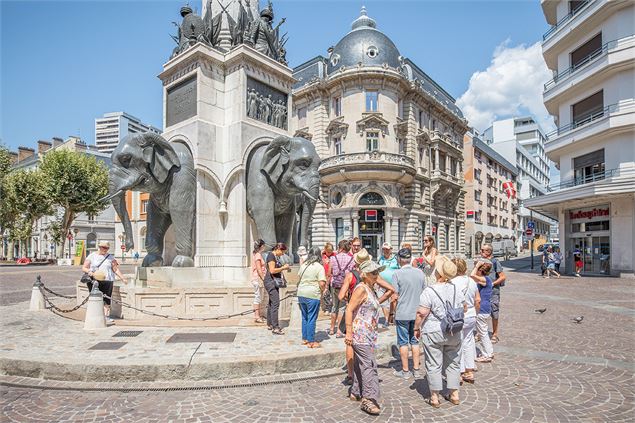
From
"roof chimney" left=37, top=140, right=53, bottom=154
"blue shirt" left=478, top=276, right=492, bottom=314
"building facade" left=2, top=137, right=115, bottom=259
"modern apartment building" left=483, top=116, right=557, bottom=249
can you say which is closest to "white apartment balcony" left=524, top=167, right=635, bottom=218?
"blue shirt" left=478, top=276, right=492, bottom=314

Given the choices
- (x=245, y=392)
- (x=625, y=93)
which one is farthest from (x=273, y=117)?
(x=625, y=93)

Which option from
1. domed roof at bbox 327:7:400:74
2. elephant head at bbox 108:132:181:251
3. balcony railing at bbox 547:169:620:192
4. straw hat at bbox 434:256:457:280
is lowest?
straw hat at bbox 434:256:457:280

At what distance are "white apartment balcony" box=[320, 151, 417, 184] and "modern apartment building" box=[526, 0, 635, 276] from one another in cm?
1070

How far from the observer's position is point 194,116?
9.66m

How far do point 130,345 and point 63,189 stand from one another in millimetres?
33943

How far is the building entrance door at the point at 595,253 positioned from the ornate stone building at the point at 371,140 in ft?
45.1

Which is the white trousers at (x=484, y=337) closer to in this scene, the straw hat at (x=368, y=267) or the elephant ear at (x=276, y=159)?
the straw hat at (x=368, y=267)

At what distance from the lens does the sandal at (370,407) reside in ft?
13.4

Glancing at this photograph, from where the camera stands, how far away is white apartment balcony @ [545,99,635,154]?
20109 millimetres

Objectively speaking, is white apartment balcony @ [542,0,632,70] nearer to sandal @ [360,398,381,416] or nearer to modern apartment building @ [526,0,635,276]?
modern apartment building @ [526,0,635,276]

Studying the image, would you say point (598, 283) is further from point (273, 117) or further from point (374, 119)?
point (374, 119)

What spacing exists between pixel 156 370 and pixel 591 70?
2696 cm

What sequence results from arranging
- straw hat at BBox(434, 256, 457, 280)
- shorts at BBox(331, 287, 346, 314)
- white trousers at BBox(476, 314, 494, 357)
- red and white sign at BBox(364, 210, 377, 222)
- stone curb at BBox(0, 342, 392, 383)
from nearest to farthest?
straw hat at BBox(434, 256, 457, 280) < stone curb at BBox(0, 342, 392, 383) < white trousers at BBox(476, 314, 494, 357) < shorts at BBox(331, 287, 346, 314) < red and white sign at BBox(364, 210, 377, 222)

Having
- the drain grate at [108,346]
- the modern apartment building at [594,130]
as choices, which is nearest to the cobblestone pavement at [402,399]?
the drain grate at [108,346]
